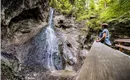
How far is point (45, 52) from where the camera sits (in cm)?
878

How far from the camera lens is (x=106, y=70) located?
1758mm

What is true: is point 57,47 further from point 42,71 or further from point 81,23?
point 81,23

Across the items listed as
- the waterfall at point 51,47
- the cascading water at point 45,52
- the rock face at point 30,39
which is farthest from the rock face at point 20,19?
the waterfall at point 51,47

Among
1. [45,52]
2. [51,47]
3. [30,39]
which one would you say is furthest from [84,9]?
[45,52]

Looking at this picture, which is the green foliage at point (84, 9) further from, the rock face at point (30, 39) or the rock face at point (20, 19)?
the rock face at point (20, 19)

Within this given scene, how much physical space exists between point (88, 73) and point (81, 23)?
13.1 meters

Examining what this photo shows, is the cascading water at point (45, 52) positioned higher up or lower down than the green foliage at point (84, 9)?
lower down

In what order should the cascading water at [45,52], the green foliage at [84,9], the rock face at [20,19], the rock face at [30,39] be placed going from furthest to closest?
the green foliage at [84,9]
the rock face at [20,19]
the cascading water at [45,52]
the rock face at [30,39]

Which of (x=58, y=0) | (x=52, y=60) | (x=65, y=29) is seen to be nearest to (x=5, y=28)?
(x=52, y=60)

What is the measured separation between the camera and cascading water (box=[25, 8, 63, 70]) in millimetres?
7916

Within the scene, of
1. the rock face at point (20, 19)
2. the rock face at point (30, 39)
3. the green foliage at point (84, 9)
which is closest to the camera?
the rock face at point (30, 39)

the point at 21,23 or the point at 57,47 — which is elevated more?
the point at 21,23

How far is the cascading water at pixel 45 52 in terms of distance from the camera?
7916mm

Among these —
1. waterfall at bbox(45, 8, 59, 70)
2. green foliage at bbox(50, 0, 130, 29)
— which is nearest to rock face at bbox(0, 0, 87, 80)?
waterfall at bbox(45, 8, 59, 70)
